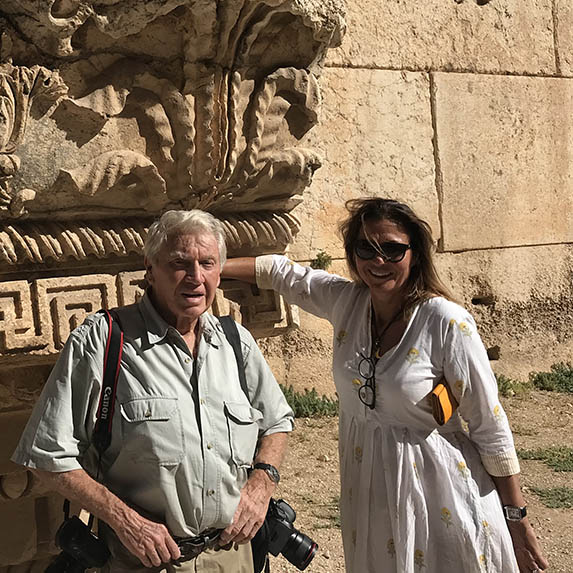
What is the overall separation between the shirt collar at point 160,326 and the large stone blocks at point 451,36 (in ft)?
14.3

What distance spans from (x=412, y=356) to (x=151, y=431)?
81 cm

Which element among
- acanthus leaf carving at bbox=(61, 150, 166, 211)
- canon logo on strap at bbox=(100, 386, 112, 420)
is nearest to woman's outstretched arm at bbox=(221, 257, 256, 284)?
acanthus leaf carving at bbox=(61, 150, 166, 211)

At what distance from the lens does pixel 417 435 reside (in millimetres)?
2613

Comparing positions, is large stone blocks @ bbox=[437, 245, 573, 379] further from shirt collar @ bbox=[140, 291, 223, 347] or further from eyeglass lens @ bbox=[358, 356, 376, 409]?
shirt collar @ bbox=[140, 291, 223, 347]

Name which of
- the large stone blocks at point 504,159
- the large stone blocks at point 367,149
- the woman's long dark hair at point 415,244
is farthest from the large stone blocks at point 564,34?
the woman's long dark hair at point 415,244

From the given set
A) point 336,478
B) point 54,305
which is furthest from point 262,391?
point 336,478

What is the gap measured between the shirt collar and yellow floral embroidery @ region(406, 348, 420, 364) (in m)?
0.56

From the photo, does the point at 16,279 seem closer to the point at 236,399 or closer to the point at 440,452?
the point at 236,399

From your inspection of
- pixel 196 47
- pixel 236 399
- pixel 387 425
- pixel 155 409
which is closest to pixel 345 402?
pixel 387 425

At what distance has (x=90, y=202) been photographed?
294 centimetres

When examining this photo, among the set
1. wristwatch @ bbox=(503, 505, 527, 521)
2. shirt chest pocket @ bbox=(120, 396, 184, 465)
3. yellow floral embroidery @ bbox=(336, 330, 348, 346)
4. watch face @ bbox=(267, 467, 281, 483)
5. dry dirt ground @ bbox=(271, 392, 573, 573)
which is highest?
yellow floral embroidery @ bbox=(336, 330, 348, 346)

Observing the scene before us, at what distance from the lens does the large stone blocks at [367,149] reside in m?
6.37

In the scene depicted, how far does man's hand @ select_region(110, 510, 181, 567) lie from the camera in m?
2.15

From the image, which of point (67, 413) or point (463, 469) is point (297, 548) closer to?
point (463, 469)
